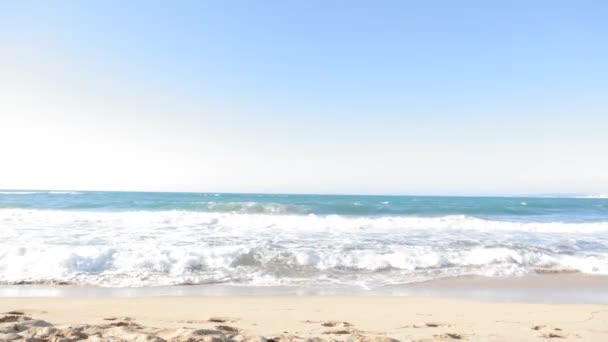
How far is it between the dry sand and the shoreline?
0.41 meters

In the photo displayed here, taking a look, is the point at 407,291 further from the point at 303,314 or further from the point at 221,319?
the point at 221,319

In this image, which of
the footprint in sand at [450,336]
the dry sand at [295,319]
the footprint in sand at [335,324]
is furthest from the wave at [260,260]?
the footprint in sand at [450,336]

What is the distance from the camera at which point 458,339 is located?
3951 millimetres

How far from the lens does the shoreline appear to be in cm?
626

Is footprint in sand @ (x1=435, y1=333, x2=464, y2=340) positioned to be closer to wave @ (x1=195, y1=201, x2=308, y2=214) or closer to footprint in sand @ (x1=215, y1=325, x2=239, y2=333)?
footprint in sand @ (x1=215, y1=325, x2=239, y2=333)

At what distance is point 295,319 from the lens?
4.70 meters

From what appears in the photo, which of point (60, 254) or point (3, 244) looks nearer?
point (60, 254)

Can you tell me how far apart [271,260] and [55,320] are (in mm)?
4976

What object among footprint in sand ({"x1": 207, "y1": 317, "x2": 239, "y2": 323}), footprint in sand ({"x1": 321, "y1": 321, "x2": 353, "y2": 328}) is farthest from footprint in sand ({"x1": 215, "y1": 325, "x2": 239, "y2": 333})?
footprint in sand ({"x1": 321, "y1": 321, "x2": 353, "y2": 328})

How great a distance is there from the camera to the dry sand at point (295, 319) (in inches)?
146

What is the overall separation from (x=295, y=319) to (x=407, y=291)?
2.87 metres

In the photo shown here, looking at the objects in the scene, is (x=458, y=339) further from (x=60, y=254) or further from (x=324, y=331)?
(x=60, y=254)

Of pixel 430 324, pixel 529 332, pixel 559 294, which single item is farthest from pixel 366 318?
pixel 559 294

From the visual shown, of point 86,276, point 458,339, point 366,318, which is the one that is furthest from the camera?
point 86,276
